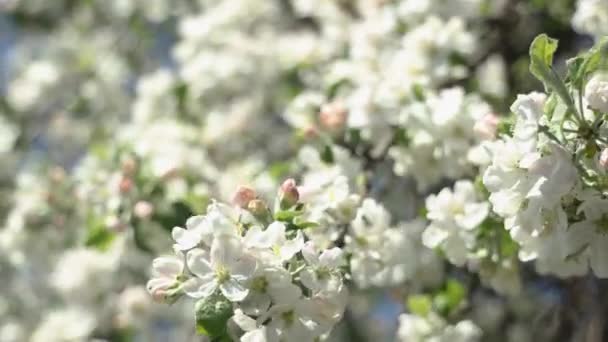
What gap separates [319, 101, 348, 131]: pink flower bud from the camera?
8.46ft

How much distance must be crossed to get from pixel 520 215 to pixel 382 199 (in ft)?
Result: 3.85

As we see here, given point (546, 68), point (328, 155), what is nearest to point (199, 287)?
point (546, 68)

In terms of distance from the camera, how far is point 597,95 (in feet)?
5.12

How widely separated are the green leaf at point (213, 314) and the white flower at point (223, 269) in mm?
14

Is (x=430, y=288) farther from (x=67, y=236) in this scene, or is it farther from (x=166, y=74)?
(x=166, y=74)

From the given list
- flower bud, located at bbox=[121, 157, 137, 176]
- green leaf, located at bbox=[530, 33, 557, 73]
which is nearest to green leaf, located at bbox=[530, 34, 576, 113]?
green leaf, located at bbox=[530, 33, 557, 73]

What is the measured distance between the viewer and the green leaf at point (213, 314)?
1636mm

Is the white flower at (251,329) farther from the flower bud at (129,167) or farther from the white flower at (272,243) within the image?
the flower bud at (129,167)

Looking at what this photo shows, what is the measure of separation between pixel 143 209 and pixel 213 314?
0.93 m

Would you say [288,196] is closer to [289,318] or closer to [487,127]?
[289,318]

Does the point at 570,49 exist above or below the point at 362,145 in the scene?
above

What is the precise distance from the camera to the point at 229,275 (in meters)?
1.62

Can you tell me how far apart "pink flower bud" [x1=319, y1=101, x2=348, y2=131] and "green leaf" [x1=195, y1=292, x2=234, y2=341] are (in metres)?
0.98

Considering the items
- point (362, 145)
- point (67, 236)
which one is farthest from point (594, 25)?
point (67, 236)
